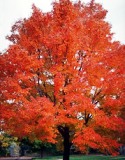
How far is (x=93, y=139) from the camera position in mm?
13672

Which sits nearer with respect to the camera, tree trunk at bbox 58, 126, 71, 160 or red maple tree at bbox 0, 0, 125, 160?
red maple tree at bbox 0, 0, 125, 160

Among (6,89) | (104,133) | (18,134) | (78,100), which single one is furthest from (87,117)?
(6,89)

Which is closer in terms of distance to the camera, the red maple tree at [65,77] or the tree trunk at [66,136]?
the red maple tree at [65,77]

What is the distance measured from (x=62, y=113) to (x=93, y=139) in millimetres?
2025

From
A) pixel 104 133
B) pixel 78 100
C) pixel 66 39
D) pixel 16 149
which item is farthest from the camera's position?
pixel 16 149

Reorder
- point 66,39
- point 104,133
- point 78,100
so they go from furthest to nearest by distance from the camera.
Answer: point 104,133
point 66,39
point 78,100

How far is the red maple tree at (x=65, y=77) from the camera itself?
530 inches

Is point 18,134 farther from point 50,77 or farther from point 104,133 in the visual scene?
point 104,133

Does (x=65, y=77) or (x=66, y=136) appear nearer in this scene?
(x=65, y=77)

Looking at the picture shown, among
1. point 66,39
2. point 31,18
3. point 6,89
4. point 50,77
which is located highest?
point 31,18

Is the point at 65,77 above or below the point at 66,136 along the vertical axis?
above

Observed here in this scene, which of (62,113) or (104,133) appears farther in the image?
(104,133)

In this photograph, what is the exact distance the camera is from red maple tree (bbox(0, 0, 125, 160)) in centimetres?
1347

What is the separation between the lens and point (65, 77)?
48.9ft
